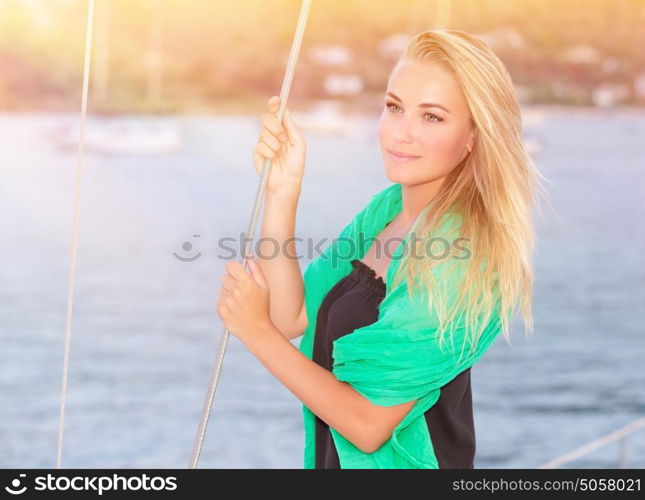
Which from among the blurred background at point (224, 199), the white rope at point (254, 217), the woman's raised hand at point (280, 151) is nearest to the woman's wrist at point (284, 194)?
the woman's raised hand at point (280, 151)

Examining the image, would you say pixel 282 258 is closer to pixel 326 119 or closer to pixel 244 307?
pixel 244 307

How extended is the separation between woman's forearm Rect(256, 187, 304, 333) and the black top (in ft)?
0.29

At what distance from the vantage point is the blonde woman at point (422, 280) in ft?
4.45

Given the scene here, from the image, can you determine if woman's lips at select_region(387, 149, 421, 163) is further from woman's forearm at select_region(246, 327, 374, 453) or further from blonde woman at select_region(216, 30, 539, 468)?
woman's forearm at select_region(246, 327, 374, 453)

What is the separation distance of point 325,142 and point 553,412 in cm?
779

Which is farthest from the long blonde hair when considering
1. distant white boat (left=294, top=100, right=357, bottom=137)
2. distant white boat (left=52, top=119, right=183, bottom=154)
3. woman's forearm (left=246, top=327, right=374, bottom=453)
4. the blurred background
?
distant white boat (left=52, top=119, right=183, bottom=154)

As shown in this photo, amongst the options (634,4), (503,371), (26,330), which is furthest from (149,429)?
(634,4)

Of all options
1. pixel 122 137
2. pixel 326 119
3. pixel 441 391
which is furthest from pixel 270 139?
pixel 122 137

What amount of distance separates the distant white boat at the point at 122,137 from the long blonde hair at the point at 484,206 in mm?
20277

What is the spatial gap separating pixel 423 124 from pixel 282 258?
313 millimetres

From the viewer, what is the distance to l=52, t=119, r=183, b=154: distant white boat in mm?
21266

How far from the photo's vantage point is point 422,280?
4.45 ft

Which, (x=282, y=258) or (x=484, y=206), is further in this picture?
(x=282, y=258)
